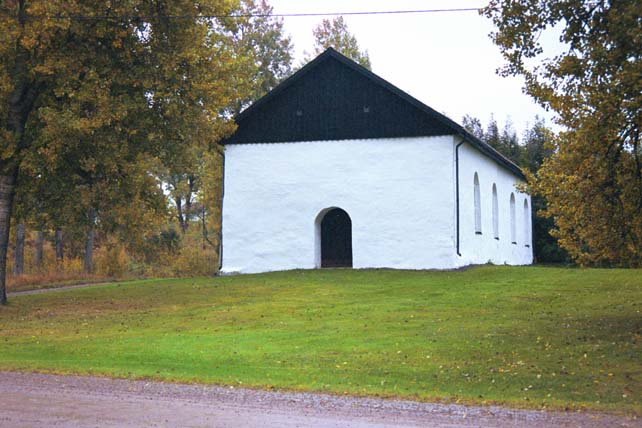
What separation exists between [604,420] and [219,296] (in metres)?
17.5

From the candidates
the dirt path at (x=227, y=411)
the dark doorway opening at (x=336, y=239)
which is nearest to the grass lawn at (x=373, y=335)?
the dirt path at (x=227, y=411)

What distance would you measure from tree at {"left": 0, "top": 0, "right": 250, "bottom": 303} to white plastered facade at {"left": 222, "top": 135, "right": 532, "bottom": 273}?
7248 mm

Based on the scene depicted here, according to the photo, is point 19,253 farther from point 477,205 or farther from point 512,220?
point 512,220

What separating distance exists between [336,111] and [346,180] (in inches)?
106

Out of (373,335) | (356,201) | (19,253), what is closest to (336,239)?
(356,201)

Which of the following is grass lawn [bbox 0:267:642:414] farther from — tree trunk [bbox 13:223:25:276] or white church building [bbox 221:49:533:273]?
tree trunk [bbox 13:223:25:276]

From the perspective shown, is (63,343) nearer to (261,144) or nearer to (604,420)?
(604,420)

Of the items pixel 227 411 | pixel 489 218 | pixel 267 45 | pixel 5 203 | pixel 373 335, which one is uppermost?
pixel 267 45

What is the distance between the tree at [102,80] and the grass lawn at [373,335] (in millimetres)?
4736

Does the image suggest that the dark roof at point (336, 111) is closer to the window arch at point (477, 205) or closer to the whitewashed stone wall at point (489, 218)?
the whitewashed stone wall at point (489, 218)

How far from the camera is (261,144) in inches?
1321

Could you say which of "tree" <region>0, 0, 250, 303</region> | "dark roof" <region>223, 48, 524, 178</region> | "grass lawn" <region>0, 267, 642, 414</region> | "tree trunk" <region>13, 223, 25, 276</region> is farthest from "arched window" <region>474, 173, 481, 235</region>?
"tree trunk" <region>13, 223, 25, 276</region>

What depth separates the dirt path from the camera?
31.2 feet

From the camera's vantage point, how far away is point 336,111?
107 feet
